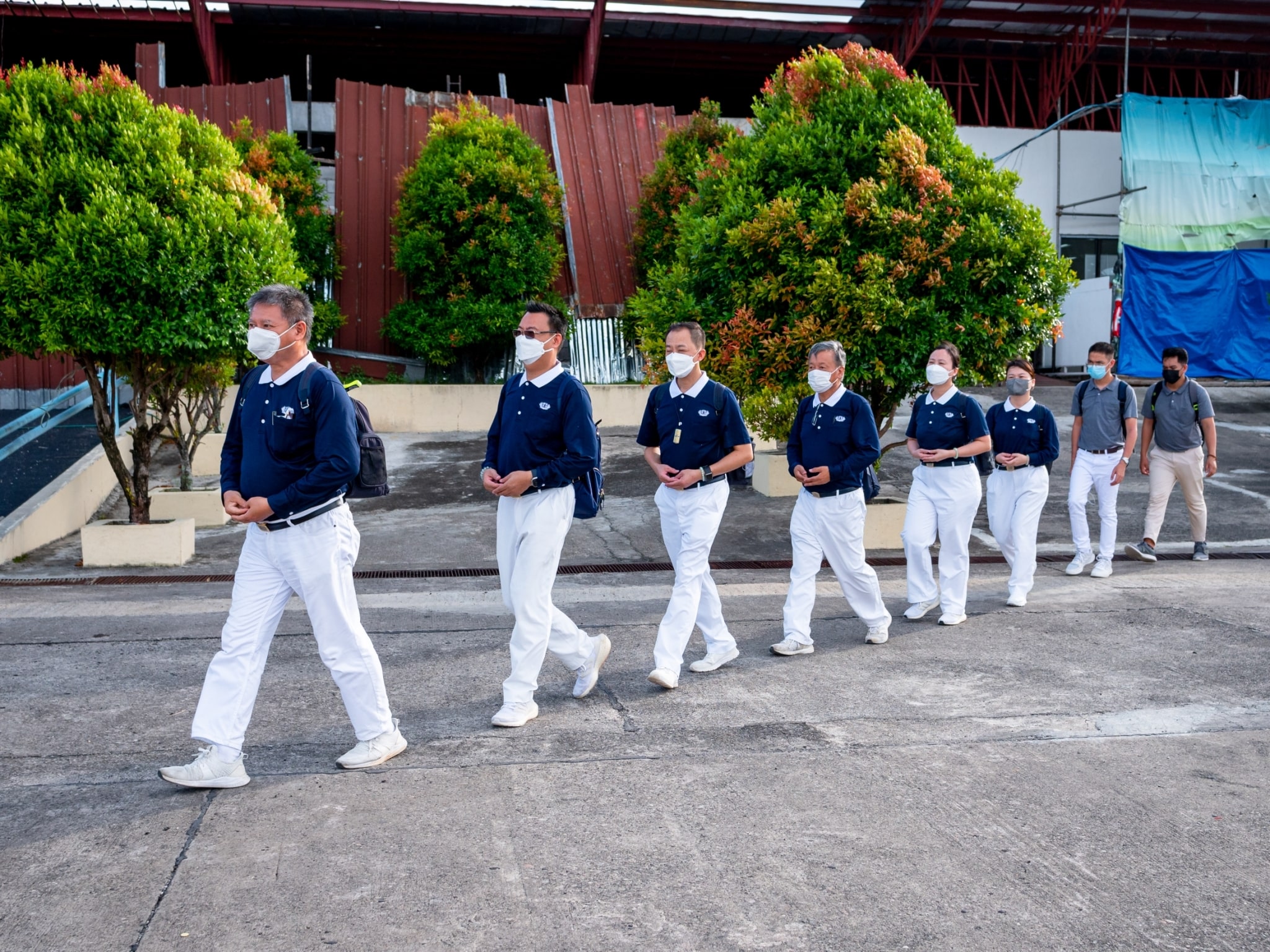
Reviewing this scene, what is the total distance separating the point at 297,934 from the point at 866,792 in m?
2.21

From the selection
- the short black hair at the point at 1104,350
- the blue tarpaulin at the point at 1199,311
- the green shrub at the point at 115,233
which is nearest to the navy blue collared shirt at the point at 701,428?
the short black hair at the point at 1104,350

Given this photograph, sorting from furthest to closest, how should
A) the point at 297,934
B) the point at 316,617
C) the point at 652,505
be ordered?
the point at 652,505
the point at 316,617
the point at 297,934

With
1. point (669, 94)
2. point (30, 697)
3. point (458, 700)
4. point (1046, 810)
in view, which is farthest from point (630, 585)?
Result: point (669, 94)

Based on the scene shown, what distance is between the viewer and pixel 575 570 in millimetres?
10430

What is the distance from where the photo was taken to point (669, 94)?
30.3 metres

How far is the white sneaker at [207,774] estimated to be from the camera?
14.1 ft

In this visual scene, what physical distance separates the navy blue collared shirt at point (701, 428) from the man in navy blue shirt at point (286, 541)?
2.14 metres

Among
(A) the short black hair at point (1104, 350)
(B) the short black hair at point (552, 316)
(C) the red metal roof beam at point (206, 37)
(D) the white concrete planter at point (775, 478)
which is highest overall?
(C) the red metal roof beam at point (206, 37)

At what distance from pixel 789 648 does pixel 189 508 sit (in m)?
8.51

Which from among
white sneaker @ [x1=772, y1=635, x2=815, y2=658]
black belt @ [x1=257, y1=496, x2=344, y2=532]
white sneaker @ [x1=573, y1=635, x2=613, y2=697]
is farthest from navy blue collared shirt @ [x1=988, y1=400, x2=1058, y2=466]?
black belt @ [x1=257, y1=496, x2=344, y2=532]

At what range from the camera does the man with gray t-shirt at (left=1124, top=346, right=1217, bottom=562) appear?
10.3 m

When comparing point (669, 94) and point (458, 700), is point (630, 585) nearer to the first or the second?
point (458, 700)

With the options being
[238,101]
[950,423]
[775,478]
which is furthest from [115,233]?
[238,101]

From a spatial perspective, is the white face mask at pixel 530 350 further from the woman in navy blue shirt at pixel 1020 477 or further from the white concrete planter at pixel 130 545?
the white concrete planter at pixel 130 545
